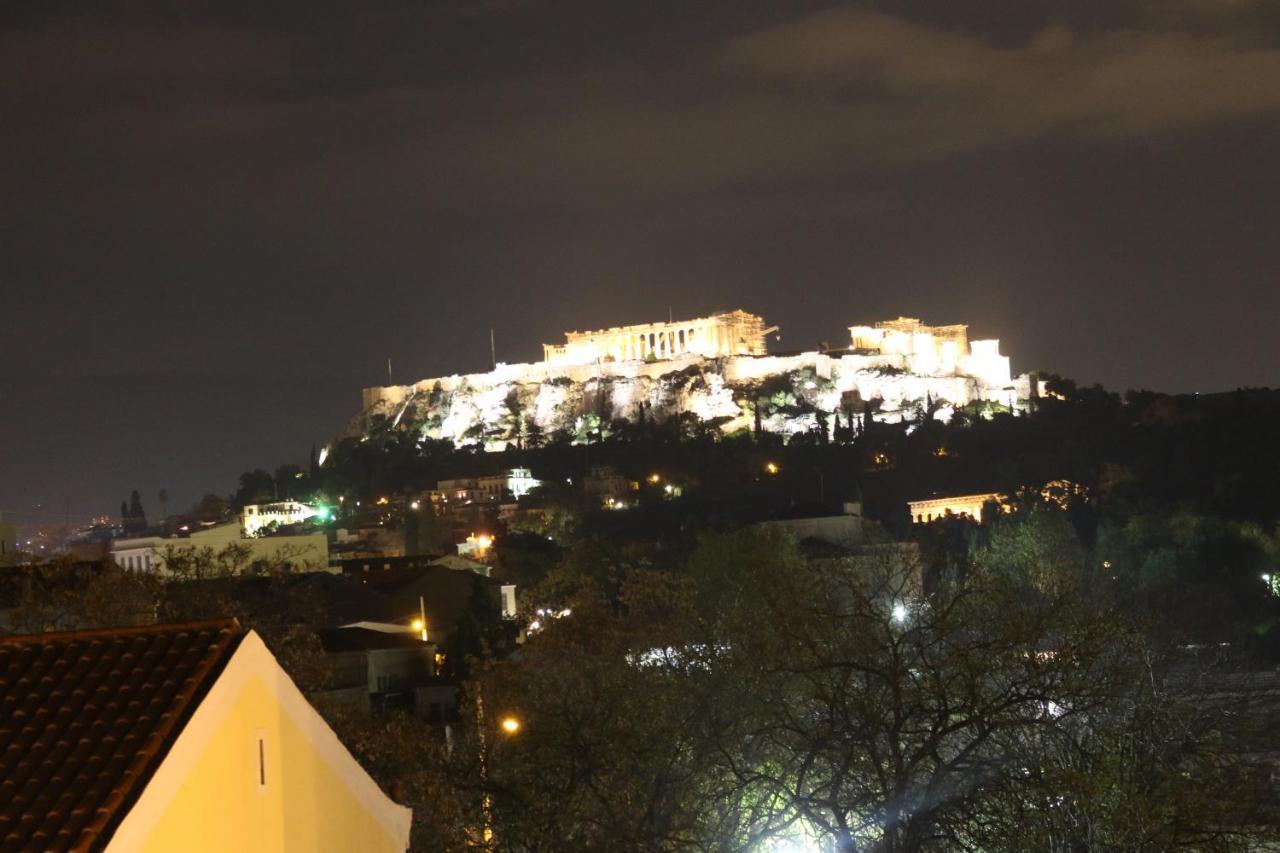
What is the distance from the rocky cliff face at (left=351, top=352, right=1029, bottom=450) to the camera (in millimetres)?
163500

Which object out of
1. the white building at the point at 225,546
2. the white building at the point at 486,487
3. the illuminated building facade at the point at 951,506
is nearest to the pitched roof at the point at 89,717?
the white building at the point at 225,546

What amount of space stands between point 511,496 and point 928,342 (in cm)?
5629

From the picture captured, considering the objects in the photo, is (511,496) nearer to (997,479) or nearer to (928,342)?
(997,479)

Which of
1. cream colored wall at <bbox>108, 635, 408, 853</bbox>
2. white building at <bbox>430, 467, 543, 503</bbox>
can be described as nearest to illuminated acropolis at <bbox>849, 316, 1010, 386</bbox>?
white building at <bbox>430, 467, 543, 503</bbox>

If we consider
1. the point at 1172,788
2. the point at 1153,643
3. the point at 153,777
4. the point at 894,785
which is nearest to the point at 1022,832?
the point at 894,785

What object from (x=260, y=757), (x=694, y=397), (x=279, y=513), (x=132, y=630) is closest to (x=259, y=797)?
(x=260, y=757)

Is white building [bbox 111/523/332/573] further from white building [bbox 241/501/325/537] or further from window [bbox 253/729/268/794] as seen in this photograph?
window [bbox 253/729/268/794]

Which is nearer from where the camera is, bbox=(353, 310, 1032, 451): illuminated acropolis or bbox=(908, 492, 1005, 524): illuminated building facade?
bbox=(908, 492, 1005, 524): illuminated building facade

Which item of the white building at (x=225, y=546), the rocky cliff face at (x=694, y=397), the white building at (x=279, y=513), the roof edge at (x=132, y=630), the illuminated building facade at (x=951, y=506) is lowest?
the illuminated building facade at (x=951, y=506)

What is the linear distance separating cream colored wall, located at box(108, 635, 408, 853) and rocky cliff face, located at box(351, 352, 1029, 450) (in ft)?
468

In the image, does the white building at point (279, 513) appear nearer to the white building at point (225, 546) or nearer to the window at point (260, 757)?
the white building at point (225, 546)

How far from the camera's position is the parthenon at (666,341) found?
606 ft

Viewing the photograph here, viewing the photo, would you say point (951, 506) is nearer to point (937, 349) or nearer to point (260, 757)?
point (937, 349)

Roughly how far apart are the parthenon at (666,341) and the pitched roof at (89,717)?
171m
